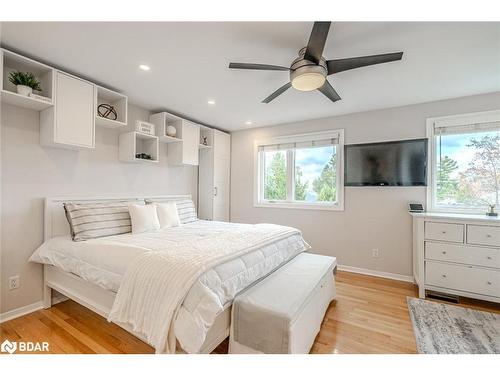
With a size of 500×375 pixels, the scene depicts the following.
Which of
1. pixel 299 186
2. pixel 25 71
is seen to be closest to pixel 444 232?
pixel 299 186

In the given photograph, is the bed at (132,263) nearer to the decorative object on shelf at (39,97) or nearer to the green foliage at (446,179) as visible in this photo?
the decorative object on shelf at (39,97)

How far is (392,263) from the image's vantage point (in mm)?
3248

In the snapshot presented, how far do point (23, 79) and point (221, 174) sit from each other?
285 cm

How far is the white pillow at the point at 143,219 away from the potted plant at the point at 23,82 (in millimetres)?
1377

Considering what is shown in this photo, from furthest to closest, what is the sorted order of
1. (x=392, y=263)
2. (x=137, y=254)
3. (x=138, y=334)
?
(x=392, y=263) < (x=137, y=254) < (x=138, y=334)

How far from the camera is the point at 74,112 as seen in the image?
231 cm

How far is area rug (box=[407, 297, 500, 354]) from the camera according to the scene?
1.76 metres

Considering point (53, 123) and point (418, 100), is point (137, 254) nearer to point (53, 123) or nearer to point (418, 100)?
point (53, 123)

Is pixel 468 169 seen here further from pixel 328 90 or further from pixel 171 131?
pixel 171 131

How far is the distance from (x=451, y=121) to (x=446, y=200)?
102 cm

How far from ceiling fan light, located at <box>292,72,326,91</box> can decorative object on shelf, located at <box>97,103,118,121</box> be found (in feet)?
7.32

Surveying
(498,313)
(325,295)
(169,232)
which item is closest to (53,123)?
(169,232)

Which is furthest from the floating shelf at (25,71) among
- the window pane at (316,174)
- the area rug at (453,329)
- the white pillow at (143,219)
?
the area rug at (453,329)
